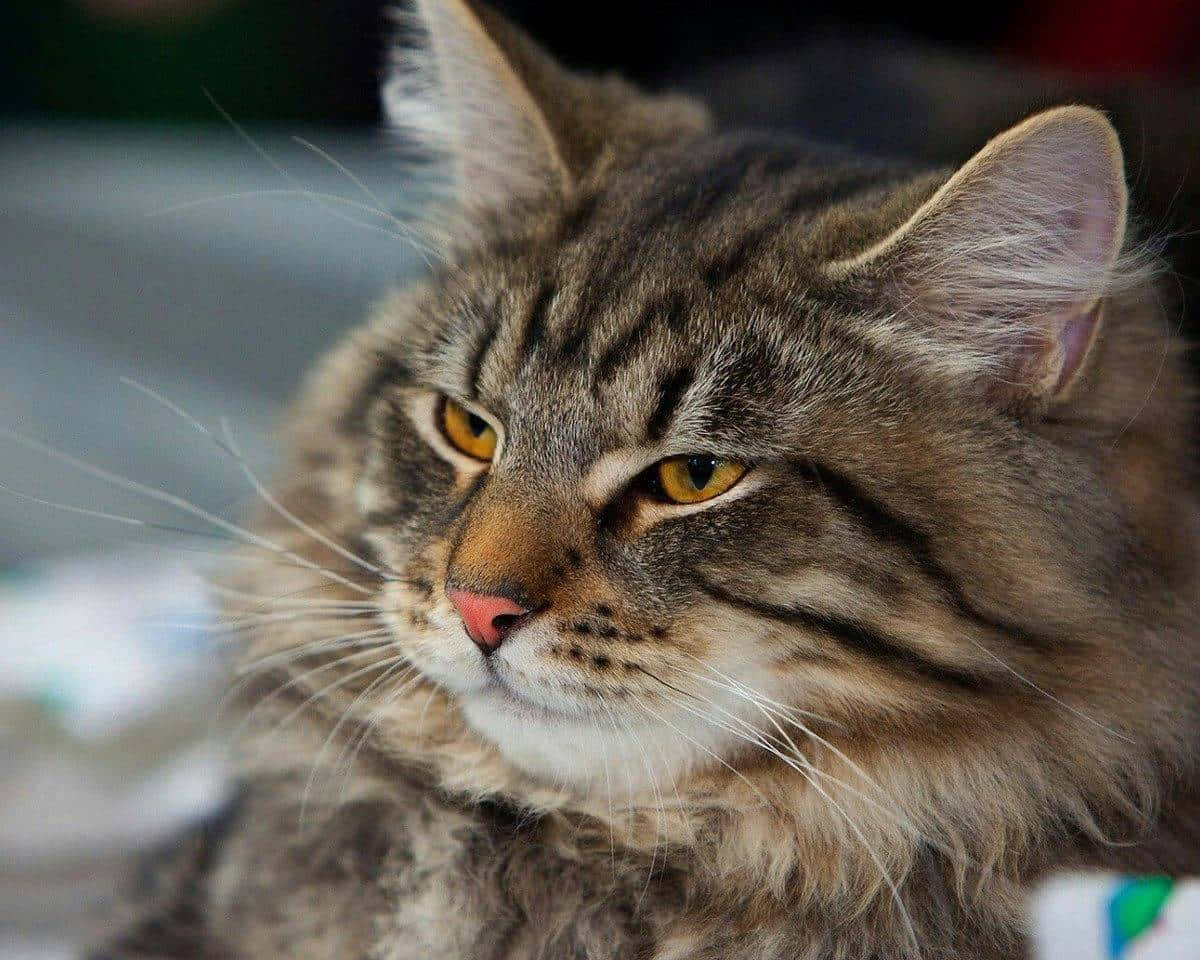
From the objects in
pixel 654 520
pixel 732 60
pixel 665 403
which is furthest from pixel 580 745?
pixel 732 60

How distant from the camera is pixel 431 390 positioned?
1.27 m

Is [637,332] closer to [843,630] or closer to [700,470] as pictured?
[700,470]

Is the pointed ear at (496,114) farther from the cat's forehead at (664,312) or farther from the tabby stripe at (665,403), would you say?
the tabby stripe at (665,403)

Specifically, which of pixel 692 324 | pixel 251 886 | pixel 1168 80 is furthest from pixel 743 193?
pixel 1168 80

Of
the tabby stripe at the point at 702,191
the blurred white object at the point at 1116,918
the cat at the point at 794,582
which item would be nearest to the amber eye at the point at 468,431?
the cat at the point at 794,582

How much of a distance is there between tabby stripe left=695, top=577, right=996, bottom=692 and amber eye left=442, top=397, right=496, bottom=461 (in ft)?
0.91

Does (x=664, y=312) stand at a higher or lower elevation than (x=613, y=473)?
higher

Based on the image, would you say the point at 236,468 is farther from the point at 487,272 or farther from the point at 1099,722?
the point at 1099,722

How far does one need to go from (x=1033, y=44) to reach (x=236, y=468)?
74.3 inches

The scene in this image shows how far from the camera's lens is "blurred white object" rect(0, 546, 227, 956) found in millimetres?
1604

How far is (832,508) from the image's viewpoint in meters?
1.07

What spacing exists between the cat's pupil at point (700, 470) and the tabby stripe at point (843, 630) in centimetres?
9

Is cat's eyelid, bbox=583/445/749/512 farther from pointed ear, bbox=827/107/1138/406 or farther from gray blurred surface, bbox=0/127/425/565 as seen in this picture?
gray blurred surface, bbox=0/127/425/565

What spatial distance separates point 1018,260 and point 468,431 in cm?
53
